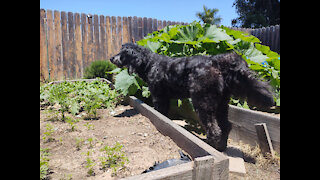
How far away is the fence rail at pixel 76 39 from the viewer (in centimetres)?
816

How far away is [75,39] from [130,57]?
5.95m

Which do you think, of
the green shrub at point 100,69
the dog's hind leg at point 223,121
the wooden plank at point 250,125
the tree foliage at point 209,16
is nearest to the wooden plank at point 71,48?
the green shrub at point 100,69

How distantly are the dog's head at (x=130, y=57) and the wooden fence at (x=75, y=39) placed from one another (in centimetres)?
421

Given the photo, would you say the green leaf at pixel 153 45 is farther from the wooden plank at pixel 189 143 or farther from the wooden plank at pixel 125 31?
the wooden plank at pixel 125 31

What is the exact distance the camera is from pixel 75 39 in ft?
28.2

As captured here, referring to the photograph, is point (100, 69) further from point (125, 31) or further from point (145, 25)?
point (145, 25)

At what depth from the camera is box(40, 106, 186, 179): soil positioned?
174cm

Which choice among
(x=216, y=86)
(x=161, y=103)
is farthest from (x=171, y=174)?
(x=161, y=103)

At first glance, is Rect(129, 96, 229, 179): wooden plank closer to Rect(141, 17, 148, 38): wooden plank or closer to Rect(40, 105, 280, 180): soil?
Rect(40, 105, 280, 180): soil

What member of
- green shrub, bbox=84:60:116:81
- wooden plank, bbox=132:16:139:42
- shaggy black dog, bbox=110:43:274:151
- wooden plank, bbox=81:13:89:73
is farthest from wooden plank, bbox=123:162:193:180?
wooden plank, bbox=132:16:139:42

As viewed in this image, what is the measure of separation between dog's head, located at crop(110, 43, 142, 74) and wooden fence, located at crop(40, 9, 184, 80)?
13.8 feet

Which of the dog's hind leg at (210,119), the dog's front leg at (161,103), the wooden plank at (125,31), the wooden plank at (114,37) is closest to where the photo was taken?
the dog's hind leg at (210,119)

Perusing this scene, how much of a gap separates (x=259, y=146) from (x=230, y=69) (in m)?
1.07
